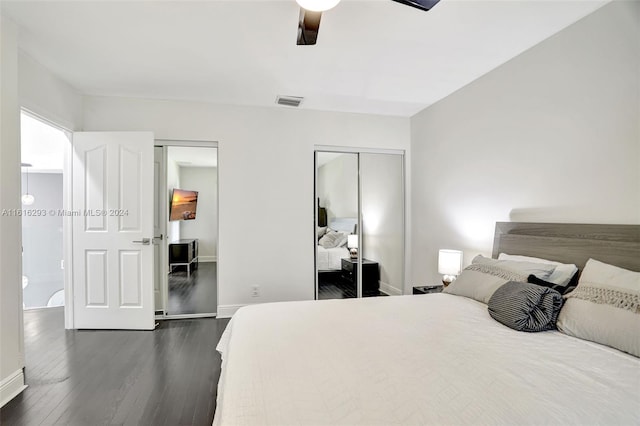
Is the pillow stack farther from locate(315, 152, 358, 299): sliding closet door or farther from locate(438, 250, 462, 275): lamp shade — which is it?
locate(315, 152, 358, 299): sliding closet door

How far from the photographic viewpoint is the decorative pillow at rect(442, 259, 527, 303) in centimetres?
216

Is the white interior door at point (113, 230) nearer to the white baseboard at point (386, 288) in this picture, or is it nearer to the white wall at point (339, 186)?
the white wall at point (339, 186)

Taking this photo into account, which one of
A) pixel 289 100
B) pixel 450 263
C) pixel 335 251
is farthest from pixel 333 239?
pixel 289 100

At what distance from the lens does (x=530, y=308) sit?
1.74 meters

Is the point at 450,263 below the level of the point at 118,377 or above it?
above

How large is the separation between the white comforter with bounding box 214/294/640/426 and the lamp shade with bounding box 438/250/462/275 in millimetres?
1269

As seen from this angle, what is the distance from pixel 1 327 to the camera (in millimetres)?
2068

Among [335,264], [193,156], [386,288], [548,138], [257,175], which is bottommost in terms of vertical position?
[386,288]

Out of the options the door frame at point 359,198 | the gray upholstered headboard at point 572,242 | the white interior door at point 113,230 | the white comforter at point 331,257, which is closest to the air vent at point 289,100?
the door frame at point 359,198

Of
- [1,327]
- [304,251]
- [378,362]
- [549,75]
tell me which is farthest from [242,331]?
[549,75]

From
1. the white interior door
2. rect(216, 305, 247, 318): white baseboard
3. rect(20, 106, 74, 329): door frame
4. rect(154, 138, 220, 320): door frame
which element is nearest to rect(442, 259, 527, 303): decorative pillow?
rect(216, 305, 247, 318): white baseboard

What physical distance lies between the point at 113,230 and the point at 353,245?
285cm

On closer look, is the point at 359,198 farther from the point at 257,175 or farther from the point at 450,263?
the point at 450,263

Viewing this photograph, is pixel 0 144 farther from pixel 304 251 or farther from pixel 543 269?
pixel 543 269
